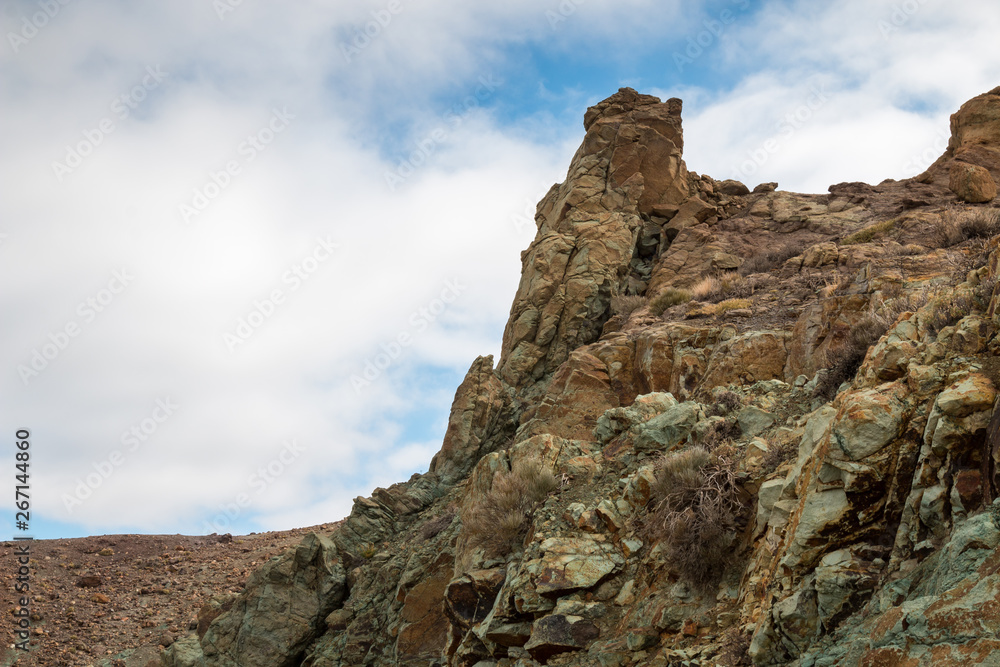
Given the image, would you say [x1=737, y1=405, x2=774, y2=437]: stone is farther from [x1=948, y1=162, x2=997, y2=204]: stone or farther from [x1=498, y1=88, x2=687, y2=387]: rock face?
[x1=948, y1=162, x2=997, y2=204]: stone

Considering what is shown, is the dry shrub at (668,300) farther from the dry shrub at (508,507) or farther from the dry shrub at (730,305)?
the dry shrub at (508,507)

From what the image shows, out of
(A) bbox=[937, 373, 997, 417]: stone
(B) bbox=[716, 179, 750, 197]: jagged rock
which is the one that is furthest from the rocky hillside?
(B) bbox=[716, 179, 750, 197]: jagged rock

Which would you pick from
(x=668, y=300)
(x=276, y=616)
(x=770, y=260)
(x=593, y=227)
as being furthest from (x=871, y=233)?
(x=276, y=616)

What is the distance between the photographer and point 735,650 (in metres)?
6.17

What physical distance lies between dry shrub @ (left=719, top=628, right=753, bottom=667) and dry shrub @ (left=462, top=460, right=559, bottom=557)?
4793 millimetres

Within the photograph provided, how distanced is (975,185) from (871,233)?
501 centimetres

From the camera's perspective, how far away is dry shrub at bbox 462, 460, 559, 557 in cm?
1091

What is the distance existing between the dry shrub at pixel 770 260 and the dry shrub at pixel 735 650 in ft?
57.0

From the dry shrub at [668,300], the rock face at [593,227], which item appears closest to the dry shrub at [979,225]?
the dry shrub at [668,300]

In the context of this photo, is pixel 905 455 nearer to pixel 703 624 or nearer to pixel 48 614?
pixel 703 624

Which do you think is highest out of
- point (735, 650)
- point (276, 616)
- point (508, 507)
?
point (508, 507)

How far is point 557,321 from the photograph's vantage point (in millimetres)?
22625

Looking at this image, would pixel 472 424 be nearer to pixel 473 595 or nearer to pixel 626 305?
pixel 626 305

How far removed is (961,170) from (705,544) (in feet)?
71.5
